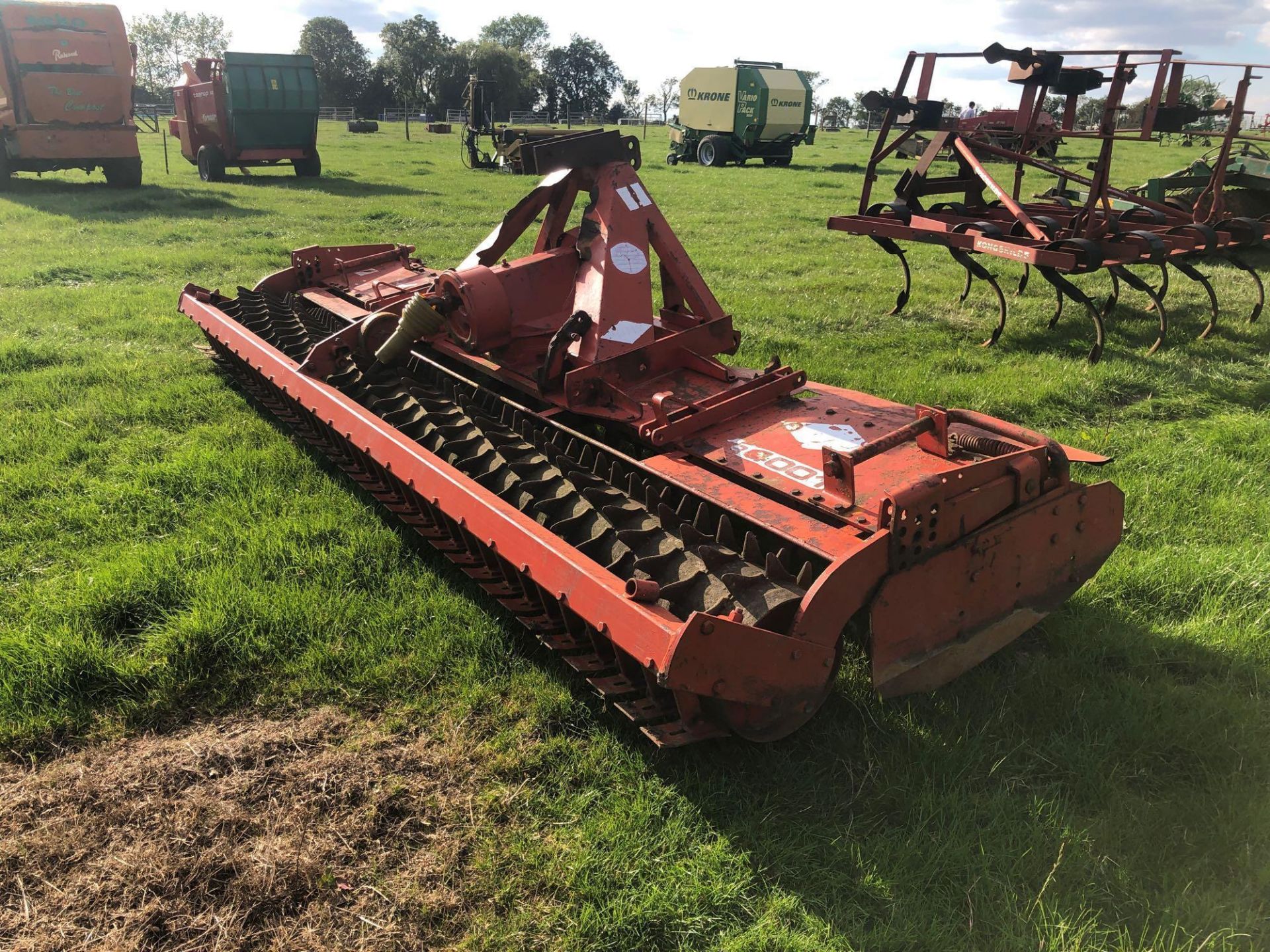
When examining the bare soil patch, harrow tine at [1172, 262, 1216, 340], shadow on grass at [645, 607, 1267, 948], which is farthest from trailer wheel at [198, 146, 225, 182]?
shadow on grass at [645, 607, 1267, 948]

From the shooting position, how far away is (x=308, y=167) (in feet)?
65.7

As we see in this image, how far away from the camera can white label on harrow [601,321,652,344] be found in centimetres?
416

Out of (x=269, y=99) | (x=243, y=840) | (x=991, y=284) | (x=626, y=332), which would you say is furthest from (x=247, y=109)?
(x=243, y=840)

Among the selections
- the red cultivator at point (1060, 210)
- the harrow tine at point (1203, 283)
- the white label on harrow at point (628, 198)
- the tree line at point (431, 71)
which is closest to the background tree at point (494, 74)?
the tree line at point (431, 71)

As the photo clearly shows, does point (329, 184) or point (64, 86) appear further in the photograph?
point (329, 184)

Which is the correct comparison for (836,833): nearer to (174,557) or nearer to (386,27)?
(174,557)

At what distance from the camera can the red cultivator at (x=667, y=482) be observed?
2.60 meters

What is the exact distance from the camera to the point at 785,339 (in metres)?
7.33

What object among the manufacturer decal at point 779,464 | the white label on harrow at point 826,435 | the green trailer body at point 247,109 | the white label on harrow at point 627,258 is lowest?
the manufacturer decal at point 779,464

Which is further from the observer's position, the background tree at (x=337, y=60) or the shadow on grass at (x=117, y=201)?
the background tree at (x=337, y=60)

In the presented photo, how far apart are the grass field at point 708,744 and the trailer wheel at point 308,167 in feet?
50.0

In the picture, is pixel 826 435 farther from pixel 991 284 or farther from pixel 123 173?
pixel 123 173

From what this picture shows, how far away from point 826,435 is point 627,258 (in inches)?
57.3

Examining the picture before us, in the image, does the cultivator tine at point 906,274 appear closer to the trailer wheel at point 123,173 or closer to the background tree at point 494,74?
the trailer wheel at point 123,173
